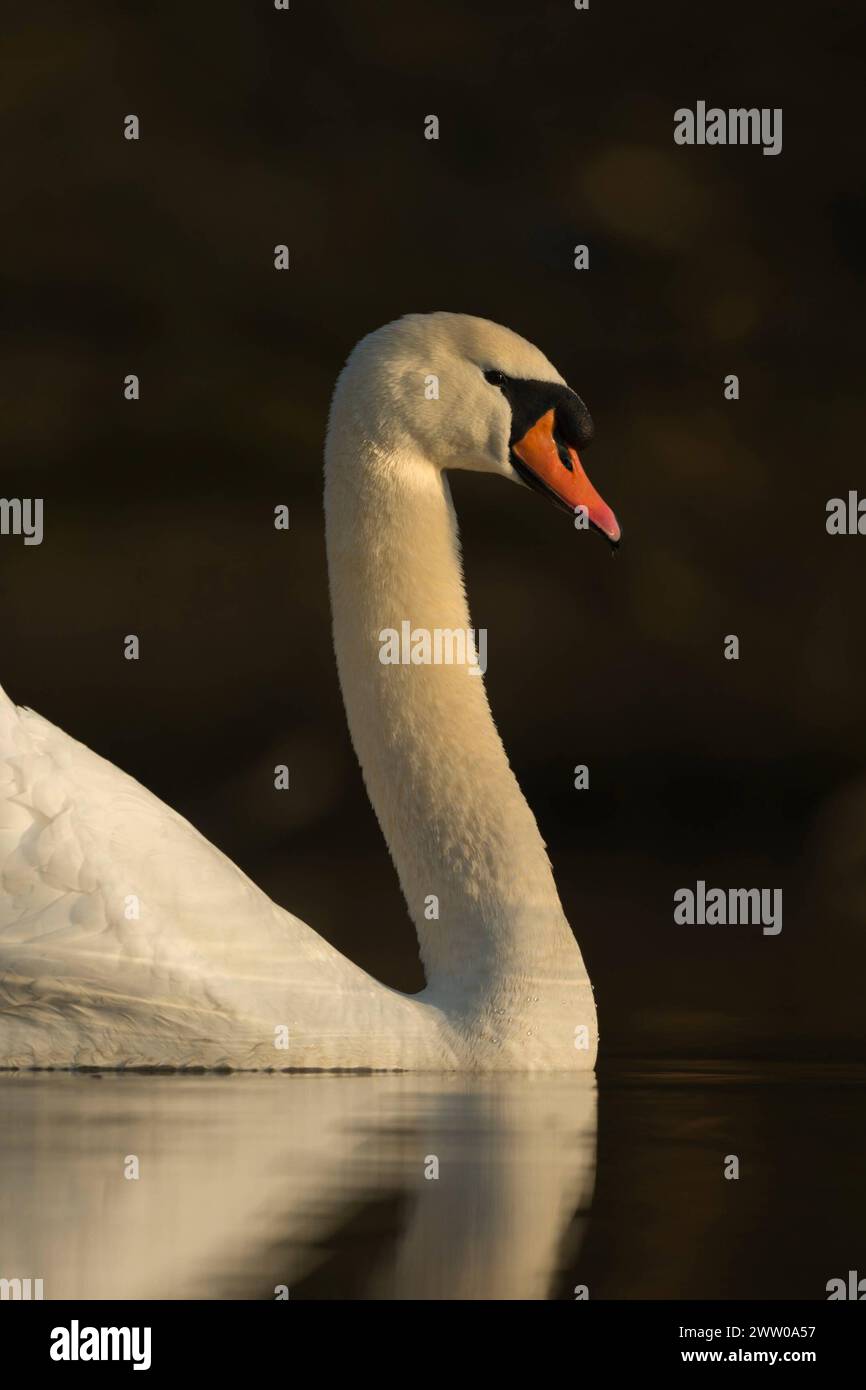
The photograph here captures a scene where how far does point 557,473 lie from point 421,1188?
127 inches

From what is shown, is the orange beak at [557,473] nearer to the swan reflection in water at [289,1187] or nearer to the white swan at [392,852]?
the white swan at [392,852]

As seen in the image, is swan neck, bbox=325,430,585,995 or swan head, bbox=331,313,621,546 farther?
swan head, bbox=331,313,621,546

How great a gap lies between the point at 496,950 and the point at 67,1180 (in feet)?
8.44

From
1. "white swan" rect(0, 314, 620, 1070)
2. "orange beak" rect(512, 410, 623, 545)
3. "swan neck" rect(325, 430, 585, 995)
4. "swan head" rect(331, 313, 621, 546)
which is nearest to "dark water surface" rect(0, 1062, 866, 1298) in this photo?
"white swan" rect(0, 314, 620, 1070)

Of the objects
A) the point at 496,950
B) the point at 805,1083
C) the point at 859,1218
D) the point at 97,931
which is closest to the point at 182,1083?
the point at 97,931

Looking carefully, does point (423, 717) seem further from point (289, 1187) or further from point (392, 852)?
point (289, 1187)

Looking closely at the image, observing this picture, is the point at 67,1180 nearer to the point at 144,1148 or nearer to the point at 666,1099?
the point at 144,1148

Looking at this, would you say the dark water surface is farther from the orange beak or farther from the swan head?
the swan head

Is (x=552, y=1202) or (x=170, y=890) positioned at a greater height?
(x=170, y=890)

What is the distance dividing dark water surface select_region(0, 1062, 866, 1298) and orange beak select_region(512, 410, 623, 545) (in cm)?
171

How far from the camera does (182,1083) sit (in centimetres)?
727

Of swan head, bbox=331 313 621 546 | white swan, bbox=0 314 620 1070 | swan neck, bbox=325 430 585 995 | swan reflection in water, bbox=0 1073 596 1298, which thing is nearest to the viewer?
swan reflection in water, bbox=0 1073 596 1298

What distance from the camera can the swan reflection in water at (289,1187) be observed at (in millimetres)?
4621

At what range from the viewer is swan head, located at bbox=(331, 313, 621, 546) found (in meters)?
8.15
